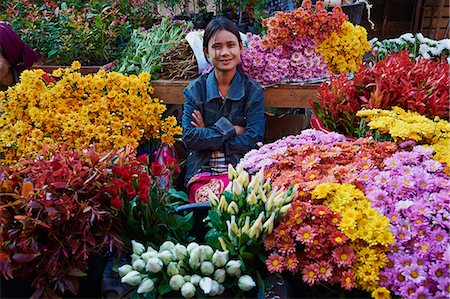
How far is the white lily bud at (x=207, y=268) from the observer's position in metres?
1.35

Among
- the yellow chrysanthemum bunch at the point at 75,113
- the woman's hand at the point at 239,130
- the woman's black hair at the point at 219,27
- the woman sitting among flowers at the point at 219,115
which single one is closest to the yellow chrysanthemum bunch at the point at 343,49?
the woman sitting among flowers at the point at 219,115

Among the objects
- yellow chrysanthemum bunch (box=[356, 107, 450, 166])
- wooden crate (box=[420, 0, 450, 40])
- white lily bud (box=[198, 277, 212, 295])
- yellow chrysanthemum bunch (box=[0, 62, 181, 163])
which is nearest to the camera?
white lily bud (box=[198, 277, 212, 295])

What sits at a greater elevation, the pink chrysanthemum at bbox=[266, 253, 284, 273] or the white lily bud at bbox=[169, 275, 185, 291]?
the pink chrysanthemum at bbox=[266, 253, 284, 273]

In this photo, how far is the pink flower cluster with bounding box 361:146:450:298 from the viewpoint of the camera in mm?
1289

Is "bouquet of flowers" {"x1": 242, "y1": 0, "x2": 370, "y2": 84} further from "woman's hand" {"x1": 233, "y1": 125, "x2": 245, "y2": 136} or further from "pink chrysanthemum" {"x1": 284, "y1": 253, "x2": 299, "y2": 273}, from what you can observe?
"pink chrysanthemum" {"x1": 284, "y1": 253, "x2": 299, "y2": 273}

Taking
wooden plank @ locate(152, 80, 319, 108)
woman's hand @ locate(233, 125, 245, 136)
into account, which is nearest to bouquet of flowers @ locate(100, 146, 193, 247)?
woman's hand @ locate(233, 125, 245, 136)

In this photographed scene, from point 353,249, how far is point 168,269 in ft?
1.90

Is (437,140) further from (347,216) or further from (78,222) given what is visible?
(78,222)

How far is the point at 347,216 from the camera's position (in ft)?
4.58

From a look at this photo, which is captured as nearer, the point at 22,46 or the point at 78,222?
the point at 78,222

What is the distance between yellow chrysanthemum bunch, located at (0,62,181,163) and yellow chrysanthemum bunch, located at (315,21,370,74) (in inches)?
52.0

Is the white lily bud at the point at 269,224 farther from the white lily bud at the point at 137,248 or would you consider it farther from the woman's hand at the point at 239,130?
the woman's hand at the point at 239,130

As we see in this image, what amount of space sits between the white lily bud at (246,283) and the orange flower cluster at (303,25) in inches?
88.7

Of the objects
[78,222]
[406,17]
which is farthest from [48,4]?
[406,17]
